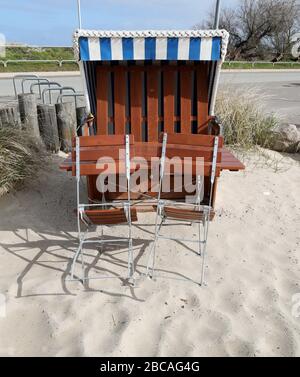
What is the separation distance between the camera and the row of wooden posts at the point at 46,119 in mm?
5977

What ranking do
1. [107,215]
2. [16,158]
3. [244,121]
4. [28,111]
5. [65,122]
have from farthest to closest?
[244,121] < [65,122] < [28,111] < [16,158] < [107,215]

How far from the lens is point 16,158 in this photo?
5.04 m

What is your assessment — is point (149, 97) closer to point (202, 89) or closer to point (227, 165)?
point (202, 89)

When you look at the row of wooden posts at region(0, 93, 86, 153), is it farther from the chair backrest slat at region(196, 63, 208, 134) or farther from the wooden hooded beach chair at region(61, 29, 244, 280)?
the chair backrest slat at region(196, 63, 208, 134)

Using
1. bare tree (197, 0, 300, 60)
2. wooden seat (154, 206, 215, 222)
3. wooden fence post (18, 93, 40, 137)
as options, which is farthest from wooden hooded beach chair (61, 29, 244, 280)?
bare tree (197, 0, 300, 60)

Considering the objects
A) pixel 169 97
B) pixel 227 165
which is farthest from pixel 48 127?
pixel 227 165

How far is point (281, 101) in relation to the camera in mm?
14344

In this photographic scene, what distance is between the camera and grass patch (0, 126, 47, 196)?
488 centimetres

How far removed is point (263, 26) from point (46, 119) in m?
43.5

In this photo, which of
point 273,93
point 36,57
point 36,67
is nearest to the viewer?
point 273,93

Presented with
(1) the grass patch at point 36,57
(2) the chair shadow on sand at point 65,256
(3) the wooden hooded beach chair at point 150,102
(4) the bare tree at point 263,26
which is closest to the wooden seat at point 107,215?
(2) the chair shadow on sand at point 65,256

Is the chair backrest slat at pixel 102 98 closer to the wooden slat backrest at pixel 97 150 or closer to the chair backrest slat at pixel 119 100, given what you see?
the chair backrest slat at pixel 119 100

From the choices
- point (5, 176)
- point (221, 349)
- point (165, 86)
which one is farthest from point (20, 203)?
point (221, 349)

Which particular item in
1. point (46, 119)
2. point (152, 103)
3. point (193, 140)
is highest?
point (152, 103)
